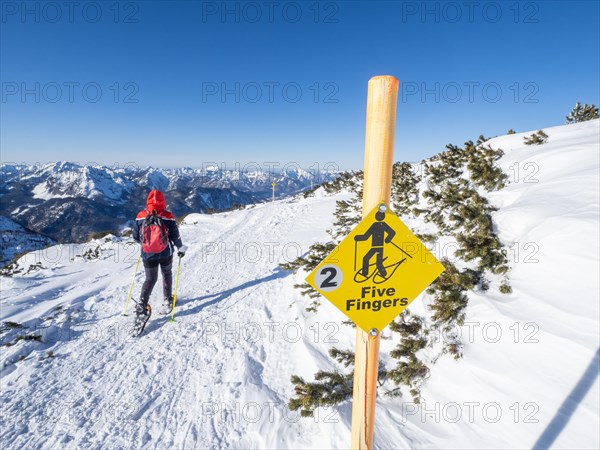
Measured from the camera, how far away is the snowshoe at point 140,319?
5.72 metres

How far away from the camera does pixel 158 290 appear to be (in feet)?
25.8

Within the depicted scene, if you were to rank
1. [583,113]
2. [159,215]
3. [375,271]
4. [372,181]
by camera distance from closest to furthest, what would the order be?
[372,181] → [375,271] → [159,215] → [583,113]

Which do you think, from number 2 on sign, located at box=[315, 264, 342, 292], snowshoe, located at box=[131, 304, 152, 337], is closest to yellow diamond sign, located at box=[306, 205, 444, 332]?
number 2 on sign, located at box=[315, 264, 342, 292]

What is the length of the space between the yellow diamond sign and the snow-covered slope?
2.09 meters

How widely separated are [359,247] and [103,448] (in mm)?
3957

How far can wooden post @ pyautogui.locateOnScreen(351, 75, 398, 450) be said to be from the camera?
1.81 metres

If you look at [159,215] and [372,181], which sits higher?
[372,181]

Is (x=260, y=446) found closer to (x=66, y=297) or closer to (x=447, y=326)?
(x=447, y=326)

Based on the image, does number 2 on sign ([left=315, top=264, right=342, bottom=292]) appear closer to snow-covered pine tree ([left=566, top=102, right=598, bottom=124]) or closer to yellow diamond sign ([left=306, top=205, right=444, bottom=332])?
yellow diamond sign ([left=306, top=205, right=444, bottom=332])

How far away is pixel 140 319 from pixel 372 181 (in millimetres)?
5900

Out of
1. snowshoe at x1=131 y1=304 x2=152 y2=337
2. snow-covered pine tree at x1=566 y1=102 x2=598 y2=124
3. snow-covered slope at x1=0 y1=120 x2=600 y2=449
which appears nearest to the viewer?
snow-covered slope at x1=0 y1=120 x2=600 y2=449

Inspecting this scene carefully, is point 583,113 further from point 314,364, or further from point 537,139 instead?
point 314,364

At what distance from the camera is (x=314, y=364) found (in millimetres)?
4504

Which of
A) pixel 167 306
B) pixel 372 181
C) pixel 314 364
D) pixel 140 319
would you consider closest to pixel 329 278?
pixel 372 181
